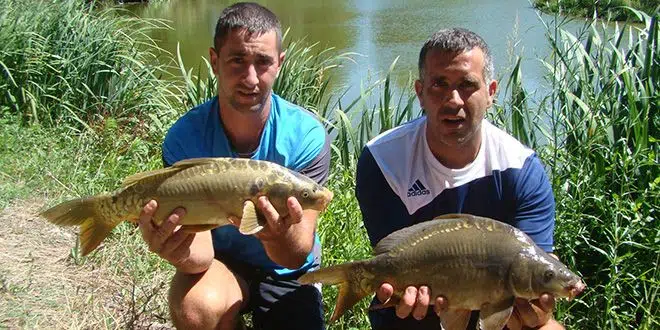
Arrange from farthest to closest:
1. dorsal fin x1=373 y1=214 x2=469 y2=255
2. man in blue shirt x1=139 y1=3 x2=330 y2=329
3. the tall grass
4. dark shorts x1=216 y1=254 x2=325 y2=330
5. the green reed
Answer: the green reed < the tall grass < dark shorts x1=216 y1=254 x2=325 y2=330 < man in blue shirt x1=139 y1=3 x2=330 y2=329 < dorsal fin x1=373 y1=214 x2=469 y2=255

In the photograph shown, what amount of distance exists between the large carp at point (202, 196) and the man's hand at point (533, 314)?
0.69 m

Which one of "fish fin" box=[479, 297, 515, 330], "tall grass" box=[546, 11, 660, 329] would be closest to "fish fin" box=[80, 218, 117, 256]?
"fish fin" box=[479, 297, 515, 330]

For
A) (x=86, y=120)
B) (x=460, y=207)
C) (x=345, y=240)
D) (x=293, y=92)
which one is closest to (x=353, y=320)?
(x=345, y=240)

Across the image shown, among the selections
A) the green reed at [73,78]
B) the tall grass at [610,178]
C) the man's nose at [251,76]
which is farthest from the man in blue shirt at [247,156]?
the green reed at [73,78]

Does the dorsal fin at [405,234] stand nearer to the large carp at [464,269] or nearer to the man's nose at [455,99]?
the large carp at [464,269]

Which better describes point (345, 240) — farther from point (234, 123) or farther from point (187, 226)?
point (187, 226)

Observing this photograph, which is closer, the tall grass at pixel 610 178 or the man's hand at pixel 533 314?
the man's hand at pixel 533 314

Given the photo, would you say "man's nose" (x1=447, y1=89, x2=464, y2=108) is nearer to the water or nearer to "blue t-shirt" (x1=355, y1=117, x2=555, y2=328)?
"blue t-shirt" (x1=355, y1=117, x2=555, y2=328)

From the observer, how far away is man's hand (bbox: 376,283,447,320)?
2.36 meters

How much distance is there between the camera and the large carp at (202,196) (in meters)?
2.48

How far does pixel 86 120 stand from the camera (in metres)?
6.18

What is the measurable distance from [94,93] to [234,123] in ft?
12.0

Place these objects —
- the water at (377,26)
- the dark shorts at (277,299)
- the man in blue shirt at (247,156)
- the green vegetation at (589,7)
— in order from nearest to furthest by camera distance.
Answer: the man in blue shirt at (247,156) → the dark shorts at (277,299) → the green vegetation at (589,7) → the water at (377,26)

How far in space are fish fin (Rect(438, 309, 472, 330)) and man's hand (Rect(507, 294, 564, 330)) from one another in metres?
0.16
